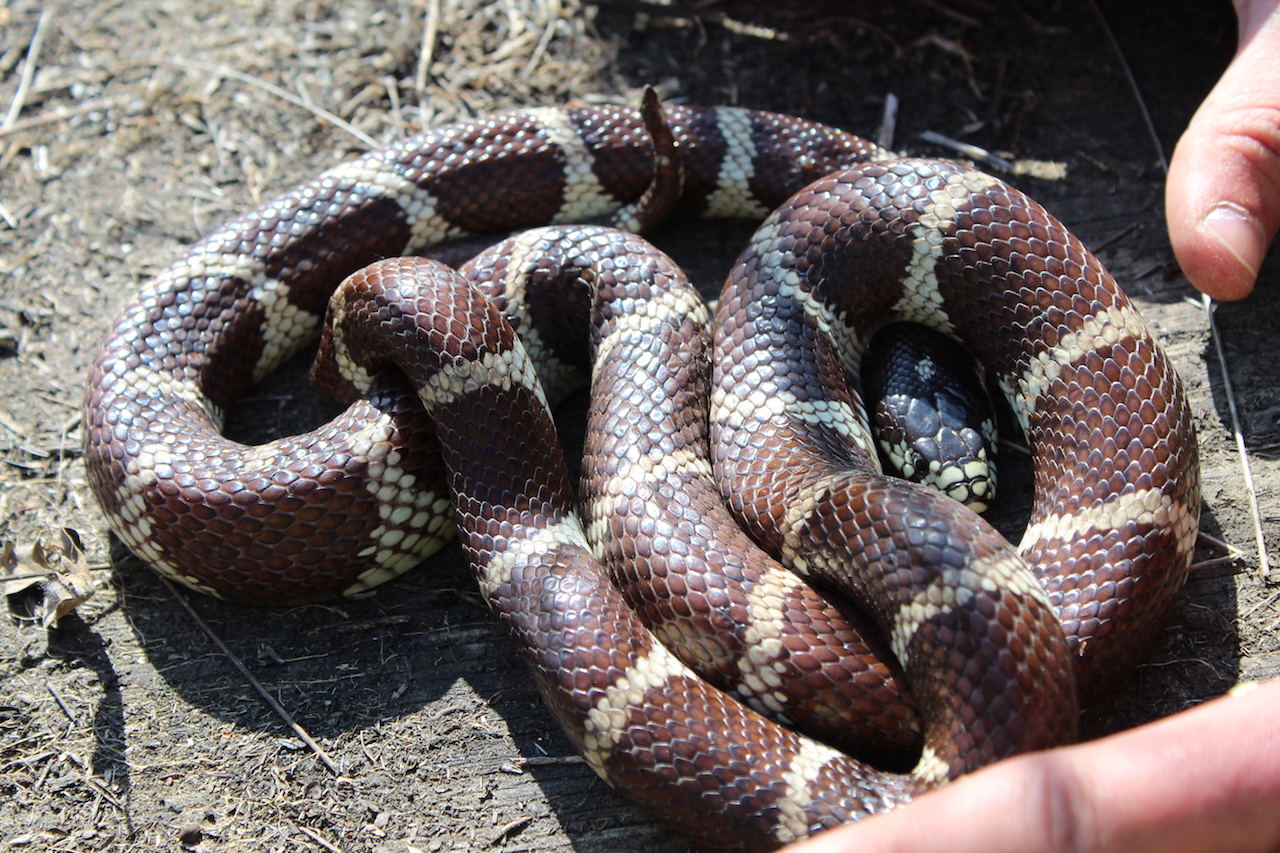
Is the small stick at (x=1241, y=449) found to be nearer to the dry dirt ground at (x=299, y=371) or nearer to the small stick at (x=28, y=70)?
the dry dirt ground at (x=299, y=371)

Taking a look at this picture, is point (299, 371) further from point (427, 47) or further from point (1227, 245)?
point (1227, 245)

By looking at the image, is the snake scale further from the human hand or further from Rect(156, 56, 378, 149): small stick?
Rect(156, 56, 378, 149): small stick

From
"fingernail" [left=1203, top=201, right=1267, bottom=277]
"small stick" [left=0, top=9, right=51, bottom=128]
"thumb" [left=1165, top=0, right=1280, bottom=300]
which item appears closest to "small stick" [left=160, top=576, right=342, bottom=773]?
"small stick" [left=0, top=9, right=51, bottom=128]

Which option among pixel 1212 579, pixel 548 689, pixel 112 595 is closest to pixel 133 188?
pixel 112 595

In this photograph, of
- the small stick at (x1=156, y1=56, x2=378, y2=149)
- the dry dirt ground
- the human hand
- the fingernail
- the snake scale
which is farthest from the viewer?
the small stick at (x1=156, y1=56, x2=378, y2=149)

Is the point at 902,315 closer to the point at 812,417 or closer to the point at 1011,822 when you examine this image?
the point at 812,417
